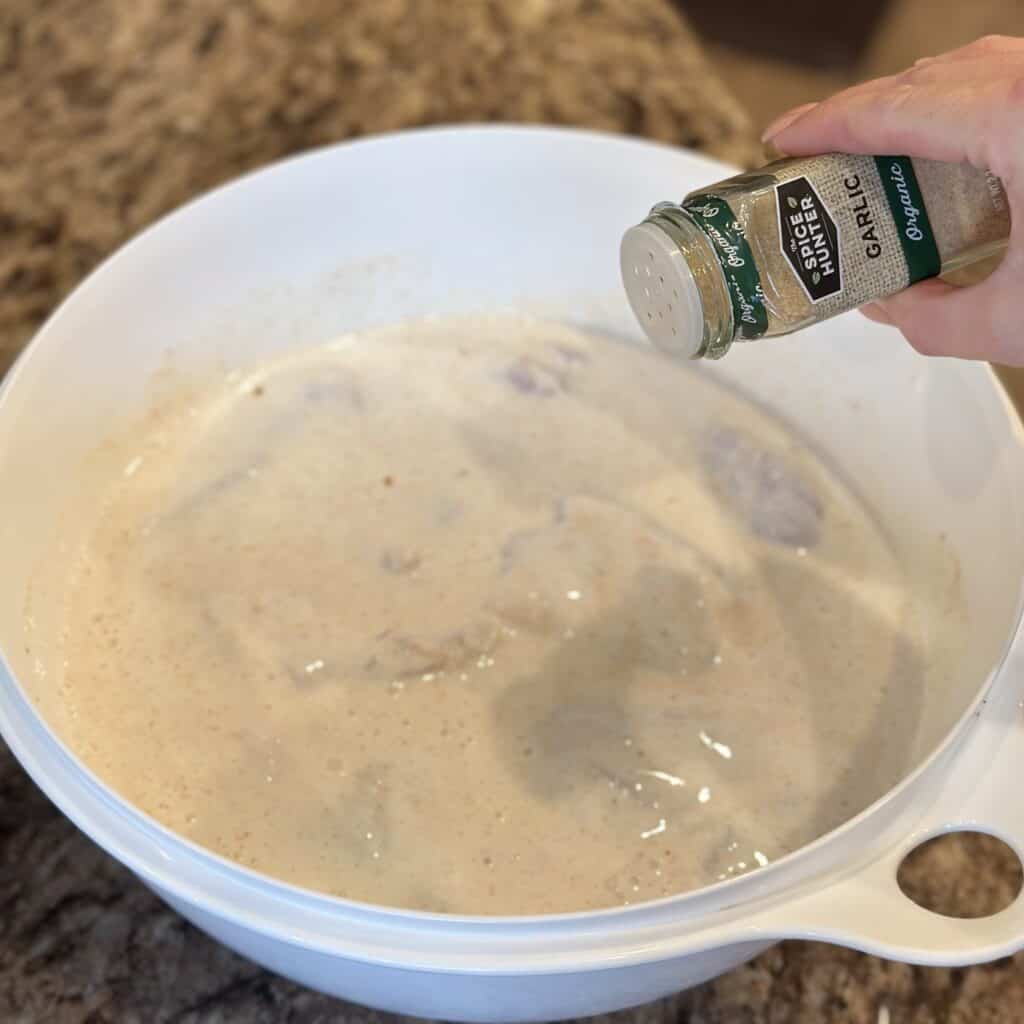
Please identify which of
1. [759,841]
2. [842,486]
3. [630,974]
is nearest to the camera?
[630,974]

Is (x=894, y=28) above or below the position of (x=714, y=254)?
below

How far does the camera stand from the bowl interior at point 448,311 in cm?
87

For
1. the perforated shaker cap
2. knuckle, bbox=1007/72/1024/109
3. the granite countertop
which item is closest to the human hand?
knuckle, bbox=1007/72/1024/109

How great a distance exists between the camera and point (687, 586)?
996 millimetres

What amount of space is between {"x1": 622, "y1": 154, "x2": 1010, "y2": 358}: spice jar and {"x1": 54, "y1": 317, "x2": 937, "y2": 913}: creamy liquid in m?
0.33

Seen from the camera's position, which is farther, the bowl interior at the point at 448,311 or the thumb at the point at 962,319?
the bowl interior at the point at 448,311

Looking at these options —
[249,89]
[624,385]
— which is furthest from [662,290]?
[249,89]

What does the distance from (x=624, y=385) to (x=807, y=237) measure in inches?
20.4

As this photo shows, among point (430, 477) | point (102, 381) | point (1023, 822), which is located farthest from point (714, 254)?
point (102, 381)

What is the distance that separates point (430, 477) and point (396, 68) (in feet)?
1.77

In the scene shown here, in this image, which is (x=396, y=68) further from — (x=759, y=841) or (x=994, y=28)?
(x=994, y=28)

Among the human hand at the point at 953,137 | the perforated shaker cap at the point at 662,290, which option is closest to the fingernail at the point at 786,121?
the human hand at the point at 953,137

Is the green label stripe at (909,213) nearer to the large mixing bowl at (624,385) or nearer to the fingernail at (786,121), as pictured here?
the fingernail at (786,121)

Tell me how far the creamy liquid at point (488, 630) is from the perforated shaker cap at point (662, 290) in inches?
12.1
